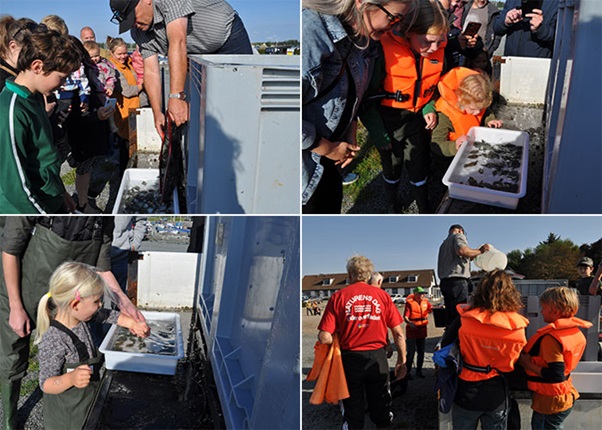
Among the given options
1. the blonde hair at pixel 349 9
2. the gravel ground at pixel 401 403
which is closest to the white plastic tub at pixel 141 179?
the gravel ground at pixel 401 403

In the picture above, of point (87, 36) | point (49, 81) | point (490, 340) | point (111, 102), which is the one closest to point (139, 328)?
point (49, 81)

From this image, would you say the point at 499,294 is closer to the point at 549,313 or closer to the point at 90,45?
the point at 549,313

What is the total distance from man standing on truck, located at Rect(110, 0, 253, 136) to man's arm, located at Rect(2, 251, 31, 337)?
3.74ft

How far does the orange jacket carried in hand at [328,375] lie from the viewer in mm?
2650

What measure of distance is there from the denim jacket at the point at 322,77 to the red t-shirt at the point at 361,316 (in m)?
0.51

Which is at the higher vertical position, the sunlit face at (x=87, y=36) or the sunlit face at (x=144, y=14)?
the sunlit face at (x=87, y=36)

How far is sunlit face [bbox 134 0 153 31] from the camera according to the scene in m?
3.08

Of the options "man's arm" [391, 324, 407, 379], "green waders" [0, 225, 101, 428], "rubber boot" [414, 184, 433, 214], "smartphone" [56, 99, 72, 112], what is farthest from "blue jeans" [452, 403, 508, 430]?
"smartphone" [56, 99, 72, 112]

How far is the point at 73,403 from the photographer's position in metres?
2.45

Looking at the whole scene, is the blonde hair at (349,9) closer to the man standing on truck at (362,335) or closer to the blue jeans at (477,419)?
the man standing on truck at (362,335)

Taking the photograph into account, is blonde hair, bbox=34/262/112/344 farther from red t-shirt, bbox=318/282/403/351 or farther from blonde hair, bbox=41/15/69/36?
blonde hair, bbox=41/15/69/36

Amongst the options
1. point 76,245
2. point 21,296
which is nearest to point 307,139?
point 76,245

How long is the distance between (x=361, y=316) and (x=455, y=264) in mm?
530

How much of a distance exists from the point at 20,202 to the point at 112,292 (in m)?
0.87
